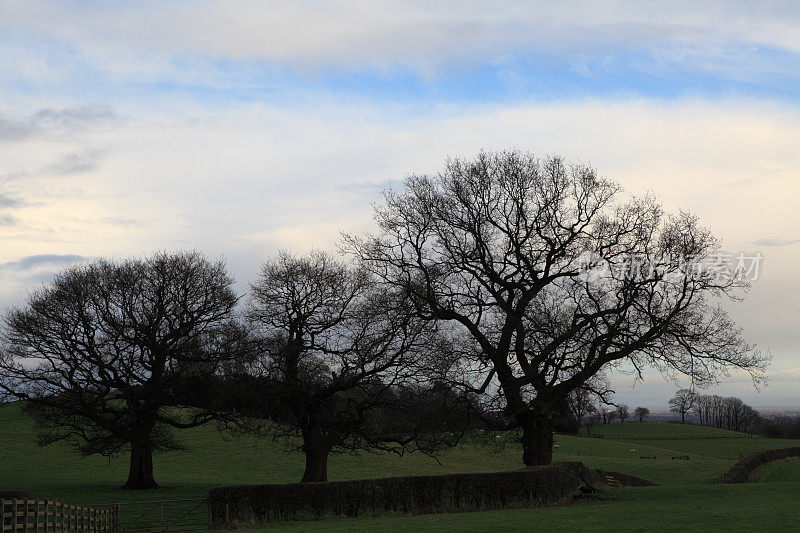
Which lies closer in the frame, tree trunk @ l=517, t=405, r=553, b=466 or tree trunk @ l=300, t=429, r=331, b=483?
tree trunk @ l=517, t=405, r=553, b=466

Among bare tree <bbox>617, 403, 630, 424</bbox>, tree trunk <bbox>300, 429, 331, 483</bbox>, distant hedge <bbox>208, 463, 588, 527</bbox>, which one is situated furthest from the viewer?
bare tree <bbox>617, 403, 630, 424</bbox>

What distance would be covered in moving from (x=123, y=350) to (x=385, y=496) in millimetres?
22638

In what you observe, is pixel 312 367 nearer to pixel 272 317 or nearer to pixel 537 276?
pixel 272 317

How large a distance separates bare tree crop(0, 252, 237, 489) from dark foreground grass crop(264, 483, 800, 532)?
21.0m

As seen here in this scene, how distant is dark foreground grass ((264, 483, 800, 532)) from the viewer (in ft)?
62.1

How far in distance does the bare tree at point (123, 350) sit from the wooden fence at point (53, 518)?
1633 cm

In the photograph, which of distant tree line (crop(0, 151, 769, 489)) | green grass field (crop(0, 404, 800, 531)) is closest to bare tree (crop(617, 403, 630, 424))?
green grass field (crop(0, 404, 800, 531))

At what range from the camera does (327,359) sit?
3725cm

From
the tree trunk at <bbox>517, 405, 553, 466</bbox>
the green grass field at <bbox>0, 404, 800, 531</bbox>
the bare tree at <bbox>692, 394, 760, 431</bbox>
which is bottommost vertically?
the bare tree at <bbox>692, 394, 760, 431</bbox>

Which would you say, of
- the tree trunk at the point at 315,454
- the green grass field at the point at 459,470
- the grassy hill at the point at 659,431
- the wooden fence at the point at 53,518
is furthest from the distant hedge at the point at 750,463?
→ the grassy hill at the point at 659,431

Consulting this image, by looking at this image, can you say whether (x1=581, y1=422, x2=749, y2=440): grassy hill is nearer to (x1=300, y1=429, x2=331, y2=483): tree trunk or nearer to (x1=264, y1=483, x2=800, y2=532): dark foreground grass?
(x1=300, y1=429, x2=331, y2=483): tree trunk

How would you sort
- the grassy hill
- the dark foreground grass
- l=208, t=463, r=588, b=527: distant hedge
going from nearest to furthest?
1. the dark foreground grass
2. l=208, t=463, r=588, b=527: distant hedge
3. the grassy hill

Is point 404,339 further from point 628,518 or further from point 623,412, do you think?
point 623,412

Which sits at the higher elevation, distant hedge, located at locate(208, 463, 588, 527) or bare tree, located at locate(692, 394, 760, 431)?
distant hedge, located at locate(208, 463, 588, 527)
